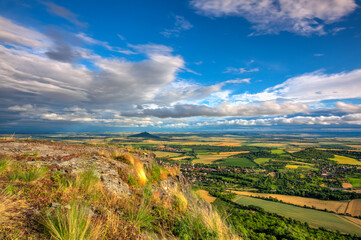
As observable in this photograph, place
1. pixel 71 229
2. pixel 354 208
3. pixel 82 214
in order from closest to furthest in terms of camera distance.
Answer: pixel 71 229
pixel 82 214
pixel 354 208

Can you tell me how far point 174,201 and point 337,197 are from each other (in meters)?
81.6

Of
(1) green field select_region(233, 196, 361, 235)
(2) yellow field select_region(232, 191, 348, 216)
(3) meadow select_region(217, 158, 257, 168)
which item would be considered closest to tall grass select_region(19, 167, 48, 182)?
(1) green field select_region(233, 196, 361, 235)

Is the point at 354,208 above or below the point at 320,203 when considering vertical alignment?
above

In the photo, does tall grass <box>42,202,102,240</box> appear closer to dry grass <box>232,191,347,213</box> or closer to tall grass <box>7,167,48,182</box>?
tall grass <box>7,167,48,182</box>

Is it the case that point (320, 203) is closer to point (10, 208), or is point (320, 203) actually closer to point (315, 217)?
point (315, 217)

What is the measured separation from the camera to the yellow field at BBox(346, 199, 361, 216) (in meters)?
47.4

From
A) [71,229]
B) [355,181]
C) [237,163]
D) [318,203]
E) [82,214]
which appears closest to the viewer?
[71,229]

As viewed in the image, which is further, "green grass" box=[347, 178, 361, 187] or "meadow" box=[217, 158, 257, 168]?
"meadow" box=[217, 158, 257, 168]

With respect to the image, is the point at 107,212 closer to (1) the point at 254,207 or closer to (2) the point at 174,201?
(2) the point at 174,201

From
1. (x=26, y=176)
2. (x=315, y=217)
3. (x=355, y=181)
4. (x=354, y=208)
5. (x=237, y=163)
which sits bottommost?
(x=354, y=208)

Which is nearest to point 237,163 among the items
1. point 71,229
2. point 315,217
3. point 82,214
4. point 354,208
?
point 354,208

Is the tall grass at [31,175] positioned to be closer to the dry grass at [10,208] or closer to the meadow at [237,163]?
the dry grass at [10,208]

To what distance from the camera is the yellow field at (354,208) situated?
4741cm

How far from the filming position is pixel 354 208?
165 feet
